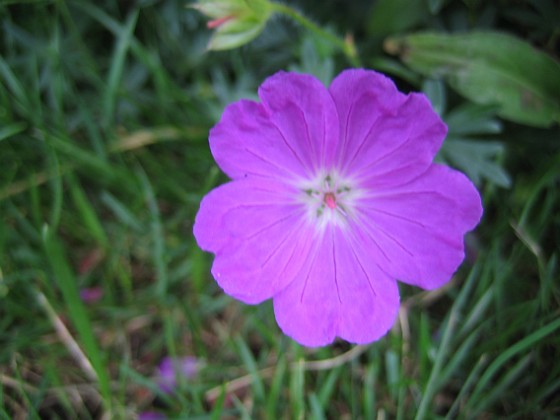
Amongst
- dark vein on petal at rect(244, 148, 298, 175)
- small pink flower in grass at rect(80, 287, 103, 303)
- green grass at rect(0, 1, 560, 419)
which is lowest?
small pink flower in grass at rect(80, 287, 103, 303)

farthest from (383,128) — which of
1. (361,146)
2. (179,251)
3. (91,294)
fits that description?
(91,294)

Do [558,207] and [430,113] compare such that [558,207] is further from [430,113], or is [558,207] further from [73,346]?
[73,346]

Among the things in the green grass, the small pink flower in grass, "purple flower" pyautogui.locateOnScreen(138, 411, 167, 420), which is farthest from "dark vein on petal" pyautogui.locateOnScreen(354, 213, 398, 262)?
the small pink flower in grass

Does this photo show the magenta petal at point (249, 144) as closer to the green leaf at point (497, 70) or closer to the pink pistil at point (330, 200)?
the pink pistil at point (330, 200)

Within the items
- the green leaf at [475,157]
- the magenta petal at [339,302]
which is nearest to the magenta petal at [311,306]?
the magenta petal at [339,302]

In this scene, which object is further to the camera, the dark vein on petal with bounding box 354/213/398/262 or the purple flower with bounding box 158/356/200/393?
the purple flower with bounding box 158/356/200/393

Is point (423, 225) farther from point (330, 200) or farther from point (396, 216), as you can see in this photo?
point (330, 200)

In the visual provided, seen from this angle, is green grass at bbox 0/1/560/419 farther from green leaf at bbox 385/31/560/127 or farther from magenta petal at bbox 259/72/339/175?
magenta petal at bbox 259/72/339/175
